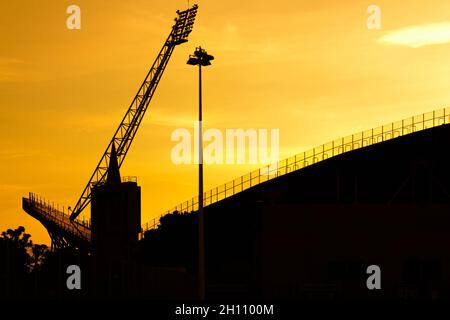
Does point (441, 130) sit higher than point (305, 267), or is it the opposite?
point (441, 130)

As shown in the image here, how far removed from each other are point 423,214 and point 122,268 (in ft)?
92.2

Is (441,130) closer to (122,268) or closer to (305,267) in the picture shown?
(305,267)

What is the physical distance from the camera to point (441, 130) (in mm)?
90875

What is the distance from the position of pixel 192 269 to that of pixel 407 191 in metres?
35.1
